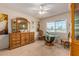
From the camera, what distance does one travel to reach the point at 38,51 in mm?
2869

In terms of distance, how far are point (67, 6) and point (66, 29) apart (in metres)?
0.54

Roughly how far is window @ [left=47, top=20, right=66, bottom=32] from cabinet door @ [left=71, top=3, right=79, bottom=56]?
233 millimetres

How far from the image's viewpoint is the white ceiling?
2660 mm

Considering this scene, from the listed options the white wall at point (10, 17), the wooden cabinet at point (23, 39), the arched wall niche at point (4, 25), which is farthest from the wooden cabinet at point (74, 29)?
the arched wall niche at point (4, 25)

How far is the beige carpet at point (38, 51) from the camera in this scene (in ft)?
9.06

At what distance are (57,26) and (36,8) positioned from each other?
0.68m

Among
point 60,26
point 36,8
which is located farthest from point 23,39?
point 60,26

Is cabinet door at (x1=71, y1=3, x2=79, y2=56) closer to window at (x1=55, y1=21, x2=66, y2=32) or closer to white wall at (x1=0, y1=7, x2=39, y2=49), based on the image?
window at (x1=55, y1=21, x2=66, y2=32)

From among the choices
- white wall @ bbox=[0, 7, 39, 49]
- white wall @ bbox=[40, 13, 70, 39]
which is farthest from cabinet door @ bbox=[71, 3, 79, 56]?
white wall @ bbox=[0, 7, 39, 49]

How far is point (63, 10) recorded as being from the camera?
271 centimetres

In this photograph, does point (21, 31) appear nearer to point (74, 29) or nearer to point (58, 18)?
point (58, 18)

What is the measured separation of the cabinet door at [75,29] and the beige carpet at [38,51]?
0.19 metres

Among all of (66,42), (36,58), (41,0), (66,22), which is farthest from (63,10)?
(36,58)

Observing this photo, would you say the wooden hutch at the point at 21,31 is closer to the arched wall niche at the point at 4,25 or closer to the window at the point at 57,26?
the arched wall niche at the point at 4,25
